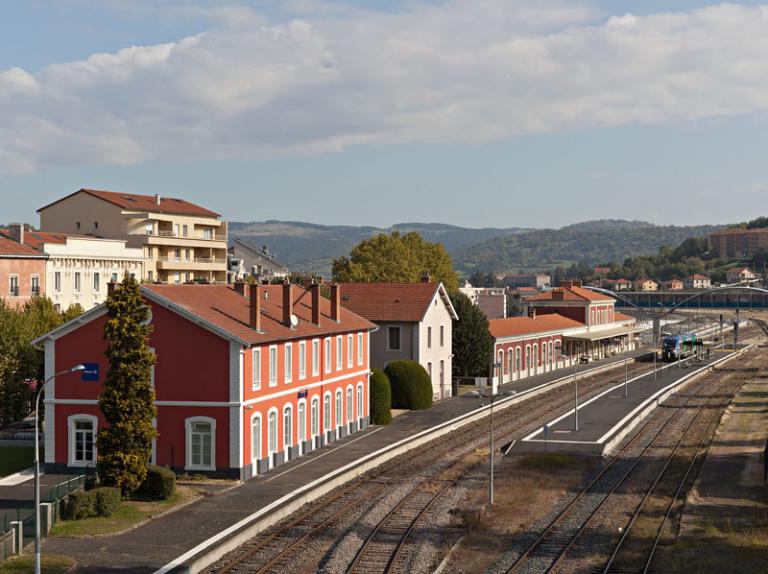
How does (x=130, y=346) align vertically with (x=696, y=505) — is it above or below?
above

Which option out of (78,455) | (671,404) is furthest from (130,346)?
(671,404)

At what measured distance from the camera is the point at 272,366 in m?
48.4

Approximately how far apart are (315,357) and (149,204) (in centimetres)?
6059

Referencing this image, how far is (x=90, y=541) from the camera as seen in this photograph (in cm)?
3412

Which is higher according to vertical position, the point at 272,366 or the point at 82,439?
the point at 272,366

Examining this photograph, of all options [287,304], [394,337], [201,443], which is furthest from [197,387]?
[394,337]

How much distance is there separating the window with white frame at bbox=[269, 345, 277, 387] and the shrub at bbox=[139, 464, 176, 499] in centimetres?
854

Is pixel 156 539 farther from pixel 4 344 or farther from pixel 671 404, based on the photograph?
pixel 671 404

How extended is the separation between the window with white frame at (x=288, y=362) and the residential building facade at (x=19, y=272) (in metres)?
34.8

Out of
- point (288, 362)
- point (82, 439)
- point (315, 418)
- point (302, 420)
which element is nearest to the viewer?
point (82, 439)

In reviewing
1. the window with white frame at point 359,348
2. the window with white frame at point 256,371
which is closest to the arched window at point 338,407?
the window with white frame at point 359,348

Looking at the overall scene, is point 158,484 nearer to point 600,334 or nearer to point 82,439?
point 82,439

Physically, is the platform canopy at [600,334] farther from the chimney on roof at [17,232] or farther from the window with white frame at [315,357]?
the window with white frame at [315,357]

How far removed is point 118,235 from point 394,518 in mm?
73509
